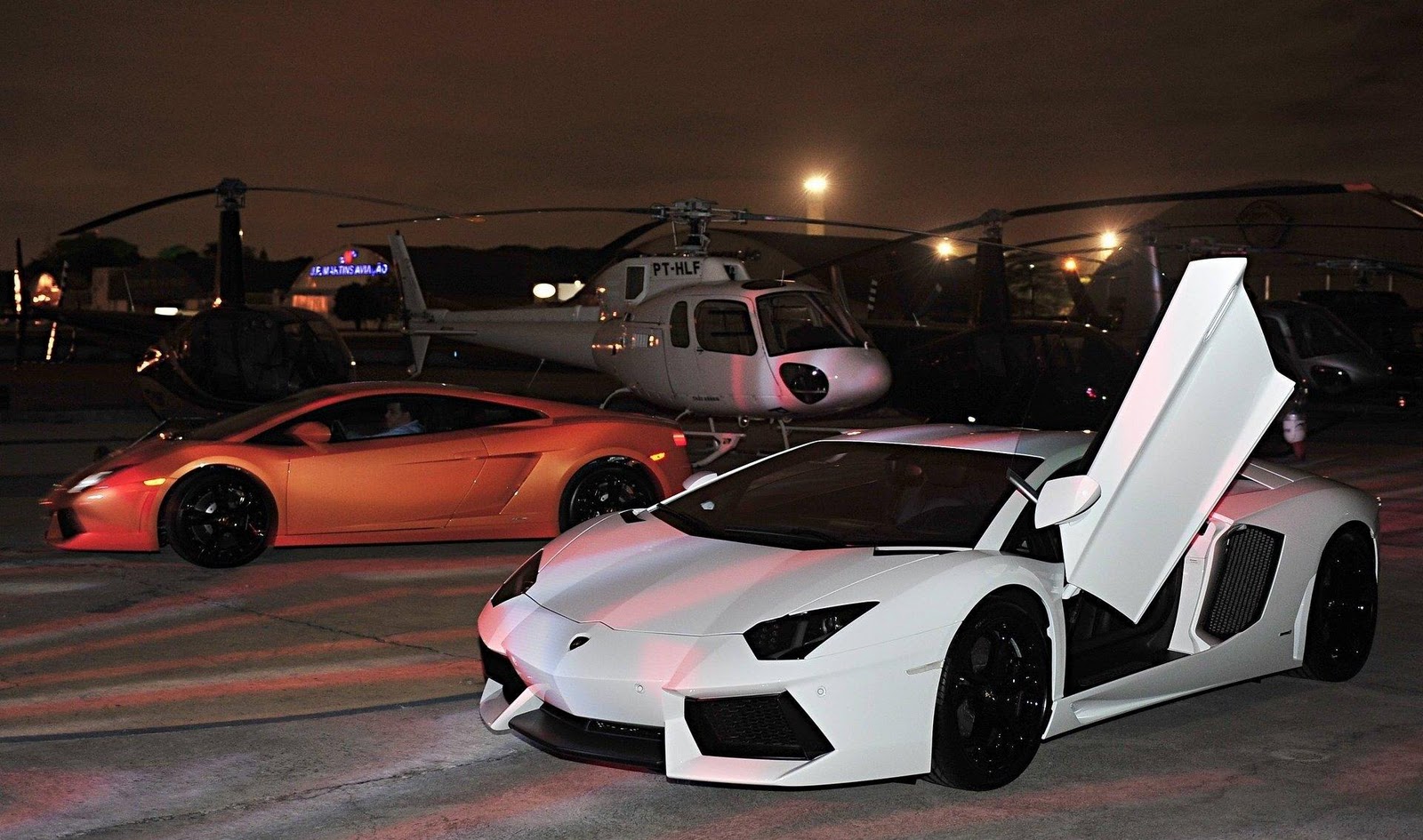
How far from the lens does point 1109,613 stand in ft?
17.8

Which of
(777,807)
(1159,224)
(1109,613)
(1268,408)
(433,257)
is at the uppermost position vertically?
(433,257)

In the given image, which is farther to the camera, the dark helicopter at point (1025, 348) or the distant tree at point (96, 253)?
the distant tree at point (96, 253)

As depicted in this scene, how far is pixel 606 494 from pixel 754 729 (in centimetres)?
562

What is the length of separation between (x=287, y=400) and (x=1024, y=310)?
42314 millimetres

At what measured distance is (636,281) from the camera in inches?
696

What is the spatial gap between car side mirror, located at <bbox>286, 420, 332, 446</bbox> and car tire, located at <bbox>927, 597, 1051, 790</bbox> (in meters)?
5.62

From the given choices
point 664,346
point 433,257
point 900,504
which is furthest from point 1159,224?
point 433,257

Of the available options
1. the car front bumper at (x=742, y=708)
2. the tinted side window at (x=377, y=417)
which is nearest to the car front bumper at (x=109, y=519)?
the tinted side window at (x=377, y=417)

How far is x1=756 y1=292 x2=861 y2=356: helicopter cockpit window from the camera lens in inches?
619

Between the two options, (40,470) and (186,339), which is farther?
(186,339)

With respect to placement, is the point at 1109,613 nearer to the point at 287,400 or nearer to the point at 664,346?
the point at 287,400

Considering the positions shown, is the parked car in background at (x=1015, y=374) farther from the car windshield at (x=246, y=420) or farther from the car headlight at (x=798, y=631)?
the car headlight at (x=798, y=631)

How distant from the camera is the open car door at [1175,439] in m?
5.00

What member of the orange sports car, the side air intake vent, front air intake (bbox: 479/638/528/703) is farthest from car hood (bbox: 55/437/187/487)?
the side air intake vent
